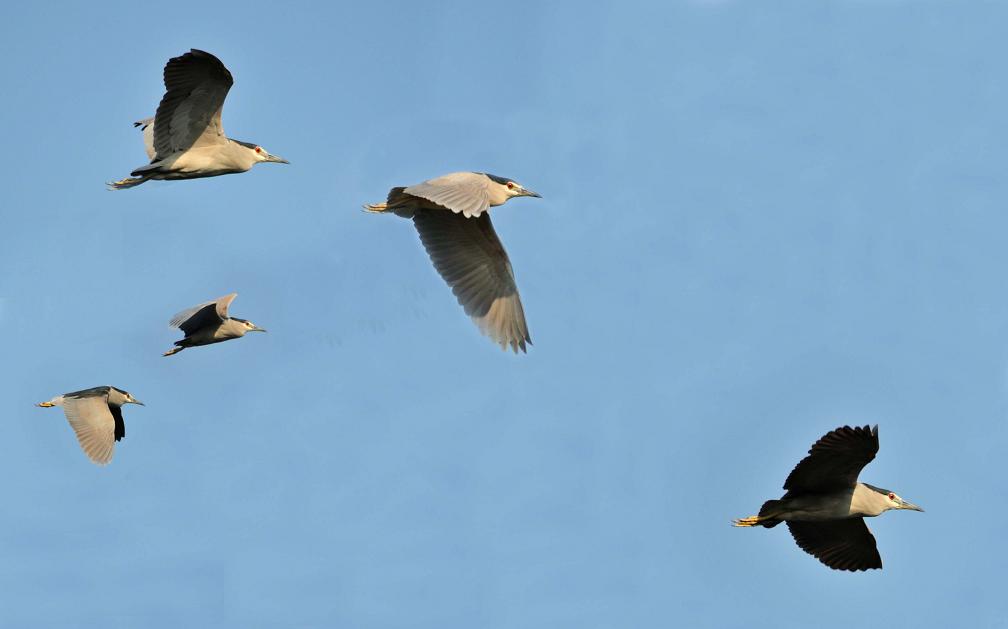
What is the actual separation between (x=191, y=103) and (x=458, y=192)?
132 inches

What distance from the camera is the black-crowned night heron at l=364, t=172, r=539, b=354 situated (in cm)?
2058

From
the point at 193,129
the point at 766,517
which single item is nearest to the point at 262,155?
the point at 193,129

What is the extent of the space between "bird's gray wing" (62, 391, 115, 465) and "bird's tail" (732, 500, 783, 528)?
342 inches

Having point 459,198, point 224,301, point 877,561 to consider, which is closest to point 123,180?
point 224,301

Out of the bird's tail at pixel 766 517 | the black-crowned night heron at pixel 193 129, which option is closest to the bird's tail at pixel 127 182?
the black-crowned night heron at pixel 193 129

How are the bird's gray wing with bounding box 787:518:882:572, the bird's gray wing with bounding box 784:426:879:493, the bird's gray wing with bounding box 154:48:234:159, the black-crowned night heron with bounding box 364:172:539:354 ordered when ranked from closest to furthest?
the bird's gray wing with bounding box 784:426:879:493
the bird's gray wing with bounding box 154:48:234:159
the bird's gray wing with bounding box 787:518:882:572
the black-crowned night heron with bounding box 364:172:539:354

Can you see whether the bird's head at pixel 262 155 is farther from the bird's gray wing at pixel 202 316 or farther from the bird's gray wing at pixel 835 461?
the bird's gray wing at pixel 835 461

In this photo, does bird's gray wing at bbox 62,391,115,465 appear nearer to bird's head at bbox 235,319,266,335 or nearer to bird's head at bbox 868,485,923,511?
bird's head at bbox 235,319,266,335

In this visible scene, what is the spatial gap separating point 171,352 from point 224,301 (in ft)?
4.72

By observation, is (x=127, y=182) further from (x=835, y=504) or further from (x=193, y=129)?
(x=835, y=504)

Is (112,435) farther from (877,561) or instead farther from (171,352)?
(877,561)

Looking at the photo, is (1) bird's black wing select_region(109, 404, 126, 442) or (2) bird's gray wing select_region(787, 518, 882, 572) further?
Result: (1) bird's black wing select_region(109, 404, 126, 442)

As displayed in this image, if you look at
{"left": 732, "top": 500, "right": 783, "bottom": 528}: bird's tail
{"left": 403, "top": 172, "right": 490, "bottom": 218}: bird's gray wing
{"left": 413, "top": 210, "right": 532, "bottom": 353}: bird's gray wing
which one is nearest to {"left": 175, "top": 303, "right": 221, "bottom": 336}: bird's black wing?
{"left": 413, "top": 210, "right": 532, "bottom": 353}: bird's gray wing

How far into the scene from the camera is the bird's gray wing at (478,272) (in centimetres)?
2070
